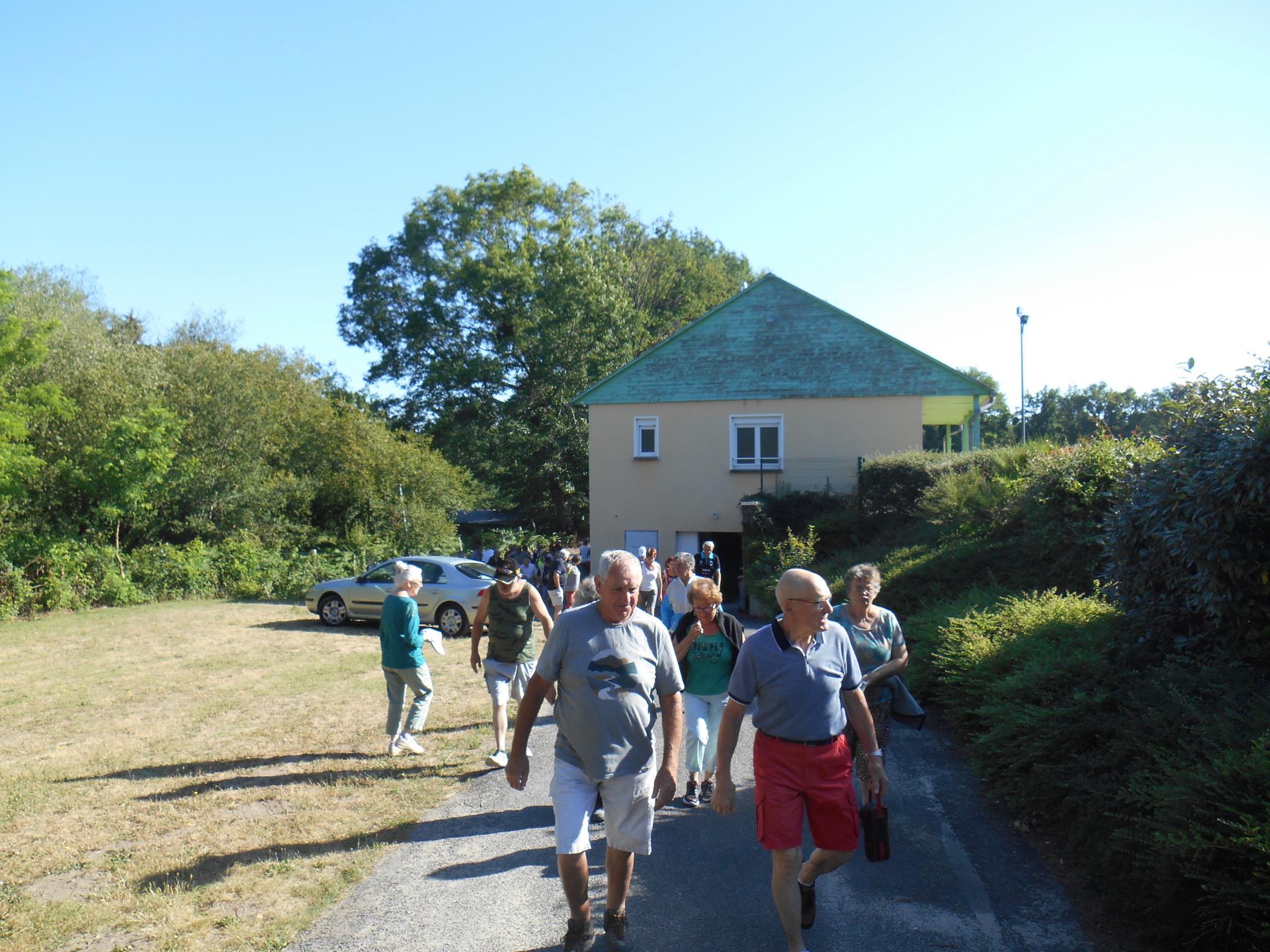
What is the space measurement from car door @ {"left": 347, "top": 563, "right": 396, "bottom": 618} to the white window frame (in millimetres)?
10987

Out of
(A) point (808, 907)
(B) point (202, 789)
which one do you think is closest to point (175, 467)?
(B) point (202, 789)

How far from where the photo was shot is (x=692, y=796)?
6.39 m

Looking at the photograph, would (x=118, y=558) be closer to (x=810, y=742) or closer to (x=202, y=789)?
(x=202, y=789)

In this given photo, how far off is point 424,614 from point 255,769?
9.09 m

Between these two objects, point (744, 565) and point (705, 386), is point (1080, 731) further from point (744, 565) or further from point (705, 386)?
point (705, 386)

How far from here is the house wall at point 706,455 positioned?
2505 cm

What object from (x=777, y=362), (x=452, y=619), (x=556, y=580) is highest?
(x=777, y=362)

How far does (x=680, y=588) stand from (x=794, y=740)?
5299 mm

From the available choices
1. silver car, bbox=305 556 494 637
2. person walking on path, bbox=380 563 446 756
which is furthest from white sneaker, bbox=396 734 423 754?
silver car, bbox=305 556 494 637

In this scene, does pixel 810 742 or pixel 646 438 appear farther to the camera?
pixel 646 438

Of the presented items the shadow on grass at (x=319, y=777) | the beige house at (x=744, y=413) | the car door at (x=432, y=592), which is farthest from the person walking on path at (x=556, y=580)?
the beige house at (x=744, y=413)

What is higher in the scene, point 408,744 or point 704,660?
point 704,660

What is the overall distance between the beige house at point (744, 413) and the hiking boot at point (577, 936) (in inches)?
808

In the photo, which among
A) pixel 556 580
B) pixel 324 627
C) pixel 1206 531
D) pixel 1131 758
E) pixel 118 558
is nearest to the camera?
pixel 1131 758
